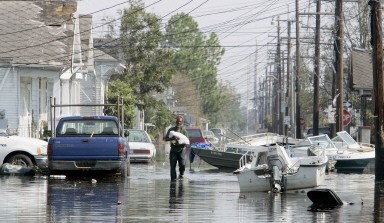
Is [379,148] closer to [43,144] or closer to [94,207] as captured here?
[43,144]

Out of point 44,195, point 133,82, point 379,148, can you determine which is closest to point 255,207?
point 44,195

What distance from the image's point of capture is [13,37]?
47.5 m

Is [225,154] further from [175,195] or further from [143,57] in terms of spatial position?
[143,57]

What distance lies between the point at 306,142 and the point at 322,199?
62.6 ft

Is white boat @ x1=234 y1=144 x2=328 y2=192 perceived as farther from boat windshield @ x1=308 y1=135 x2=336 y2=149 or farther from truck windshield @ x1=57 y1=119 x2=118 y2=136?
boat windshield @ x1=308 y1=135 x2=336 y2=149

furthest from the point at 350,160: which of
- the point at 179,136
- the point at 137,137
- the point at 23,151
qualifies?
the point at 23,151

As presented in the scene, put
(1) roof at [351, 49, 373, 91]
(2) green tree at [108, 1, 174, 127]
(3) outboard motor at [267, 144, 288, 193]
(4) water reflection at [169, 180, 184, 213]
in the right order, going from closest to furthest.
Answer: (4) water reflection at [169, 180, 184, 213], (3) outboard motor at [267, 144, 288, 193], (1) roof at [351, 49, 373, 91], (2) green tree at [108, 1, 174, 127]

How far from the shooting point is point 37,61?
149 feet

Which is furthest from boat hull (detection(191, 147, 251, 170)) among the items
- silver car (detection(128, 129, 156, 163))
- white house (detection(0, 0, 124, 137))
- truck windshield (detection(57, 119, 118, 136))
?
truck windshield (detection(57, 119, 118, 136))

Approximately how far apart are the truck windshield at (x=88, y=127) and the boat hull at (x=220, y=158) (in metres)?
10.1

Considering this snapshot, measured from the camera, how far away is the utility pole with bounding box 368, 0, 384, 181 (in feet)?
96.7

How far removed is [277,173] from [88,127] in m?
7.16

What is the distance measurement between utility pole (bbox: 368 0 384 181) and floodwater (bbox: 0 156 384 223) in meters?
1.07

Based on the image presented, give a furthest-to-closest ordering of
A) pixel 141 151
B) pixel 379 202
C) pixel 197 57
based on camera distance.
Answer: pixel 197 57 → pixel 141 151 → pixel 379 202
